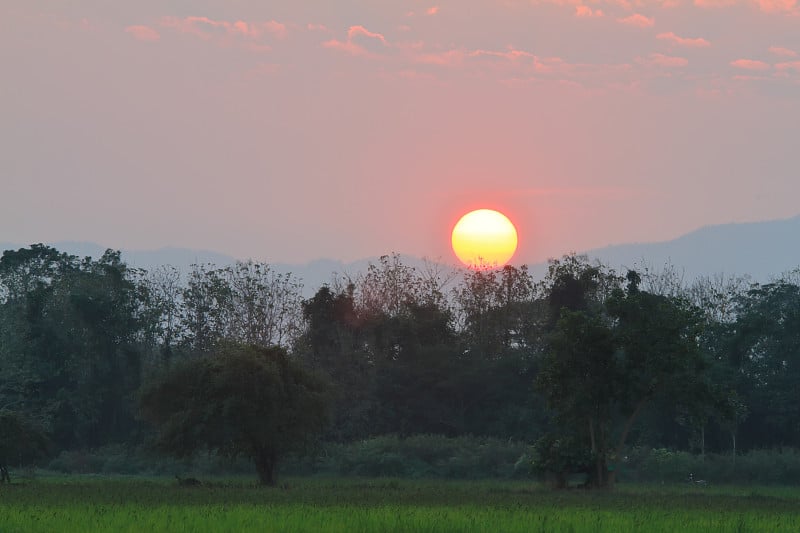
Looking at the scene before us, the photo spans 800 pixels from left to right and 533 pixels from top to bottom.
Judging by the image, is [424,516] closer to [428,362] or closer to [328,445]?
[328,445]

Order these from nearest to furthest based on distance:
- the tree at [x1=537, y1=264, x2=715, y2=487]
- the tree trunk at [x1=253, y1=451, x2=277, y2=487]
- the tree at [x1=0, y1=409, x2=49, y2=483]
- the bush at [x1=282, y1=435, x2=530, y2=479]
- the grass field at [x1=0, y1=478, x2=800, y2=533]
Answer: the grass field at [x1=0, y1=478, x2=800, y2=533]
the tree at [x1=537, y1=264, x2=715, y2=487]
the tree at [x1=0, y1=409, x2=49, y2=483]
the tree trunk at [x1=253, y1=451, x2=277, y2=487]
the bush at [x1=282, y1=435, x2=530, y2=479]

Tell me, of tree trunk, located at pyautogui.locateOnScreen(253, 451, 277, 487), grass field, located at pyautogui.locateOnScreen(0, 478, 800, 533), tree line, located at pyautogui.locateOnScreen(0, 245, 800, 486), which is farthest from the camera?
tree trunk, located at pyautogui.locateOnScreen(253, 451, 277, 487)

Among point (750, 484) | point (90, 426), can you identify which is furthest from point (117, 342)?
point (750, 484)

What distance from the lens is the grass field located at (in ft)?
90.1

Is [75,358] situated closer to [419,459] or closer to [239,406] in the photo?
[419,459]

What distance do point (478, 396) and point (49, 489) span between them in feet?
139

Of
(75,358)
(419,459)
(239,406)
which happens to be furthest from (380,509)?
(75,358)

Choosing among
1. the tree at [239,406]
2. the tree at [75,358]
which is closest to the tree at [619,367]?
the tree at [239,406]

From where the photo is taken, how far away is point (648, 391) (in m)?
47.4

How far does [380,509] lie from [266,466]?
63.2ft

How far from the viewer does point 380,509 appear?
32.9 meters

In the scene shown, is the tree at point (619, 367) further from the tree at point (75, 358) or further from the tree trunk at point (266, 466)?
the tree at point (75, 358)

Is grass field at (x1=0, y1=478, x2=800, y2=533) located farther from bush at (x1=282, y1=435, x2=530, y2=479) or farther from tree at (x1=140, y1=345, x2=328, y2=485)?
bush at (x1=282, y1=435, x2=530, y2=479)

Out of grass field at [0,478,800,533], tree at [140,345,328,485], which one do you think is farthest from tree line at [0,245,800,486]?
grass field at [0,478,800,533]
